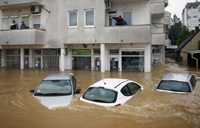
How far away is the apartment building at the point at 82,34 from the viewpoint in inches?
715

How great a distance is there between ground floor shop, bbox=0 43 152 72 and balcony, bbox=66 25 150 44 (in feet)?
3.33

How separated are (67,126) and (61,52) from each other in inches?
617

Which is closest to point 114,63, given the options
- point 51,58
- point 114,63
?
point 114,63

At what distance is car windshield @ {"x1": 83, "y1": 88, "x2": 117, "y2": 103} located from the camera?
237 inches

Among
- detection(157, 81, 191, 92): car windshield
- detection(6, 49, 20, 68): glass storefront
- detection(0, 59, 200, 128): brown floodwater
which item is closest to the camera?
detection(0, 59, 200, 128): brown floodwater

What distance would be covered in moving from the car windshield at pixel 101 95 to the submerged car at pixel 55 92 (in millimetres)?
756

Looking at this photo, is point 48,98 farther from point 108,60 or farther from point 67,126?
point 108,60

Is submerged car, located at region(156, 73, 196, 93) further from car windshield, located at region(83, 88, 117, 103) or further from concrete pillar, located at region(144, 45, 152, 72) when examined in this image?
concrete pillar, located at region(144, 45, 152, 72)

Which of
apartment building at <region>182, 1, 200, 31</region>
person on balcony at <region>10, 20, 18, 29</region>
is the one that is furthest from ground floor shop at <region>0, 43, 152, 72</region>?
apartment building at <region>182, 1, 200, 31</region>

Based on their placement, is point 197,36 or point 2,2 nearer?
point 2,2

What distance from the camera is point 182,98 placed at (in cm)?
734

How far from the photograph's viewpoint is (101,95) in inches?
245

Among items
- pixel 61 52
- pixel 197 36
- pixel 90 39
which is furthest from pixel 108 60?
pixel 197 36

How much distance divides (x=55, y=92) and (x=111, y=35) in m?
11.9
